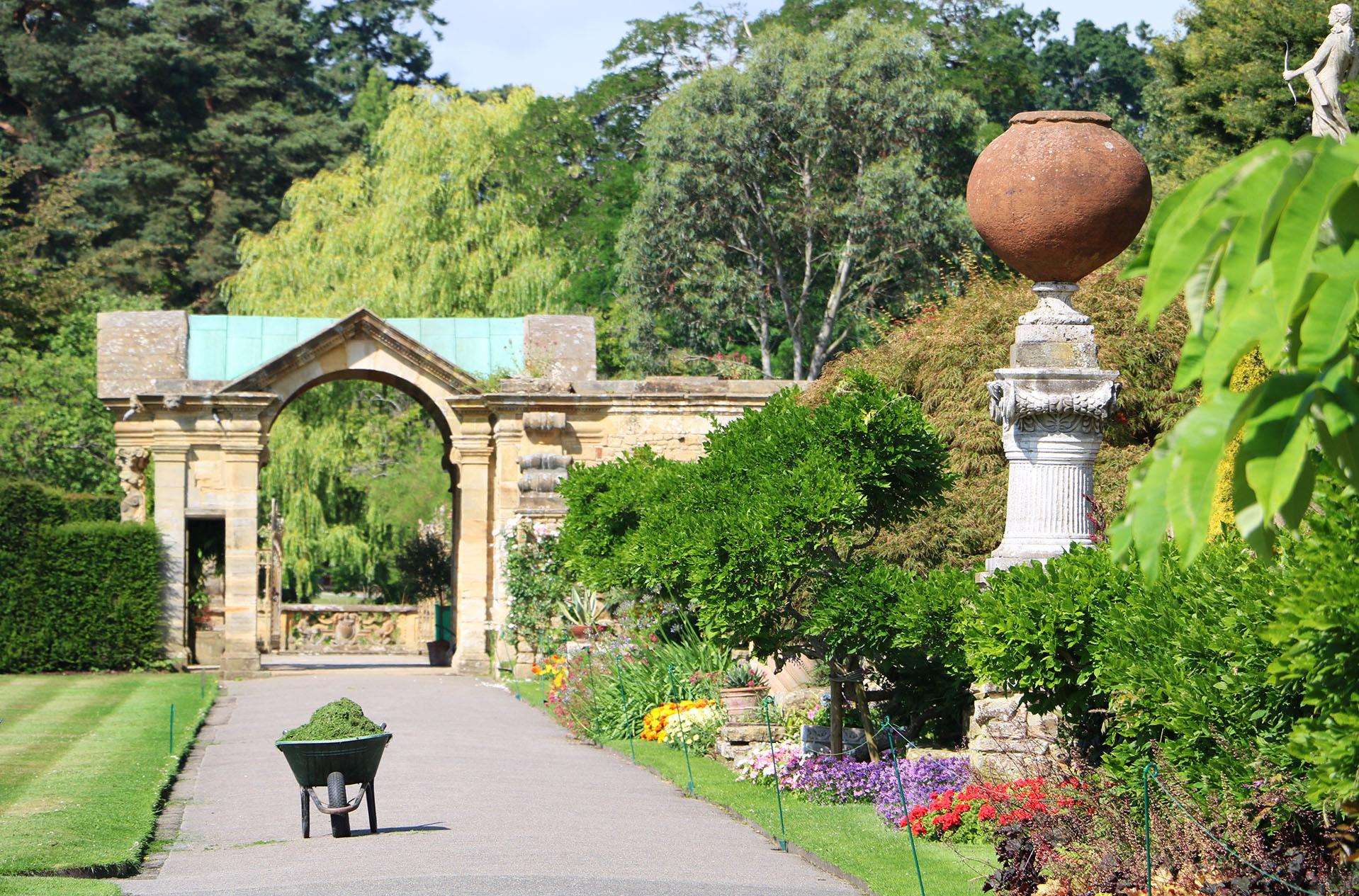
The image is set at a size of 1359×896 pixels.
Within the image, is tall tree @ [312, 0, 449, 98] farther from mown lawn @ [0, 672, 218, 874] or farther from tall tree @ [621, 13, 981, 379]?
mown lawn @ [0, 672, 218, 874]

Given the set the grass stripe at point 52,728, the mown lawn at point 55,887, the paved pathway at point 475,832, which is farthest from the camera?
the grass stripe at point 52,728

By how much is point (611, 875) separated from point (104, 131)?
39021 millimetres

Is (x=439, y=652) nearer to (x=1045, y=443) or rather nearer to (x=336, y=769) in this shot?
(x=336, y=769)

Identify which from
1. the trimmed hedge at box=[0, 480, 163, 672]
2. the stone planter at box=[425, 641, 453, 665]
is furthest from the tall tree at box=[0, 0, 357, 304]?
the trimmed hedge at box=[0, 480, 163, 672]

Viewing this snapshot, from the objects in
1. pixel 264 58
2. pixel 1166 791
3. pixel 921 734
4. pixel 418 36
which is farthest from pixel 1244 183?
pixel 418 36

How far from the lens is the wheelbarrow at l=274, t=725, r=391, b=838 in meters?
10.6

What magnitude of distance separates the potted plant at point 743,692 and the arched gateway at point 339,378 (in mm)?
6750

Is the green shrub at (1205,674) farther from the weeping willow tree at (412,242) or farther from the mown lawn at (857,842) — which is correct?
the weeping willow tree at (412,242)

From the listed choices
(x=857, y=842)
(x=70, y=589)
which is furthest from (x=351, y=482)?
(x=857, y=842)

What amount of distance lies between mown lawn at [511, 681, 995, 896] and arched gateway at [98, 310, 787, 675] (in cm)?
996

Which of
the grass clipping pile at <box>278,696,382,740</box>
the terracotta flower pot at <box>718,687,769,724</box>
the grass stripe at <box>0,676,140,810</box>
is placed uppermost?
the grass clipping pile at <box>278,696,382,740</box>

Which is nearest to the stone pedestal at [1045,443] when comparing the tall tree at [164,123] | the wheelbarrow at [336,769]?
the wheelbarrow at [336,769]

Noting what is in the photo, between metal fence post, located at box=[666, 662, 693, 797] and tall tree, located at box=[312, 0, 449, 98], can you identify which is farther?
tall tree, located at box=[312, 0, 449, 98]

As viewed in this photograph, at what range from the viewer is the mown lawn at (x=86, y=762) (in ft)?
33.0
